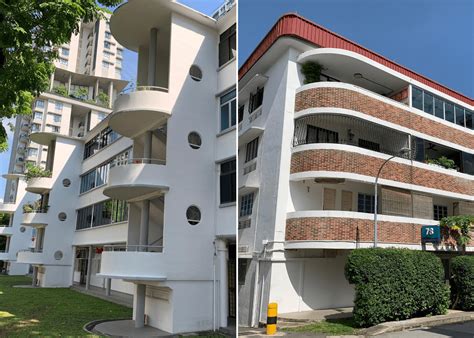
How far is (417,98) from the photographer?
17625 mm

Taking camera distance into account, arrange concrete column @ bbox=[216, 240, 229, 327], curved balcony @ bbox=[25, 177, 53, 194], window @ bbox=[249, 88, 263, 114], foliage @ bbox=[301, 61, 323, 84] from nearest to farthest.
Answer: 1. concrete column @ bbox=[216, 240, 229, 327]
2. window @ bbox=[249, 88, 263, 114]
3. foliage @ bbox=[301, 61, 323, 84]
4. curved balcony @ bbox=[25, 177, 53, 194]

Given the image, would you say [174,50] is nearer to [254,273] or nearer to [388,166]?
[254,273]

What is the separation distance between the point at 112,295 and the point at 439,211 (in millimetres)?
15348

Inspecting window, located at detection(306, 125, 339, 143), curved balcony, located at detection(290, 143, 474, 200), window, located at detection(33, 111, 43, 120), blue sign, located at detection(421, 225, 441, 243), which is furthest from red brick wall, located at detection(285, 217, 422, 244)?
window, located at detection(33, 111, 43, 120)

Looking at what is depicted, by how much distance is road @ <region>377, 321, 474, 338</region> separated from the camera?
10393 millimetres

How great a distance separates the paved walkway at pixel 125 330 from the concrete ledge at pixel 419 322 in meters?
5.28

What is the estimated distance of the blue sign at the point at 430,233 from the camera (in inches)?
607

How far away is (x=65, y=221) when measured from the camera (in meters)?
26.6

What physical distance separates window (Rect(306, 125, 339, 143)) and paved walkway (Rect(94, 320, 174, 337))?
8149 mm

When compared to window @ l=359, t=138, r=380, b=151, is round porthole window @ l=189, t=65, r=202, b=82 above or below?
above

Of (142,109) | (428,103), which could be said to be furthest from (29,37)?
(428,103)

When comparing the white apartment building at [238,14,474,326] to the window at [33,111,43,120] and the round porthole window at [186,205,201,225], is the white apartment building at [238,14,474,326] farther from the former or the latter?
the window at [33,111,43,120]

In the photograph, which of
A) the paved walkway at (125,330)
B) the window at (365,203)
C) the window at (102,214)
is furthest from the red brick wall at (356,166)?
the window at (102,214)

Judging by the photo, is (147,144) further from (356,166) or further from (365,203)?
(365,203)
